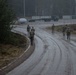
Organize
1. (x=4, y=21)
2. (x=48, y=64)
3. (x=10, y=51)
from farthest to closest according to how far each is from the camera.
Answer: (x=4, y=21), (x=10, y=51), (x=48, y=64)

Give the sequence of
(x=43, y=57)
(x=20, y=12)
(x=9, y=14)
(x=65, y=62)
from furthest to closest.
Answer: (x=20, y=12)
(x=9, y=14)
(x=43, y=57)
(x=65, y=62)

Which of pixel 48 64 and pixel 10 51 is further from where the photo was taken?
pixel 10 51

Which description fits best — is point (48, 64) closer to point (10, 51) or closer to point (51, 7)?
point (10, 51)

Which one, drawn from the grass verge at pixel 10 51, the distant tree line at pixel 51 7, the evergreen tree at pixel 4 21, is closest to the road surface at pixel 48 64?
the grass verge at pixel 10 51

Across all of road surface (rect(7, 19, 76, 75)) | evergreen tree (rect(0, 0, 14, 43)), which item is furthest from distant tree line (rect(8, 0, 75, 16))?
road surface (rect(7, 19, 76, 75))

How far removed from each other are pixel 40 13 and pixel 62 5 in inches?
374

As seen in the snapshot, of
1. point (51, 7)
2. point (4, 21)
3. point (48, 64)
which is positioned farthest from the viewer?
point (51, 7)

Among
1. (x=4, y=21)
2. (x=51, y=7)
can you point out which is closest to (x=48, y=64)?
(x=4, y=21)

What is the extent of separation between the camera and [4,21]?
33.8m

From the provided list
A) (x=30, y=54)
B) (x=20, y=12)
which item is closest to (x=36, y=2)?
(x=20, y=12)

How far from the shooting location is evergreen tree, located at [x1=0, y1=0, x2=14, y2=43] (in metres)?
33.4

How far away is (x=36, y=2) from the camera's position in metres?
120

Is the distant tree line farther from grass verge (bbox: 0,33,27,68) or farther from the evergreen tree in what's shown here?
grass verge (bbox: 0,33,27,68)

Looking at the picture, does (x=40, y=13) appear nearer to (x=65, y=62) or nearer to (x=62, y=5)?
(x=62, y=5)
